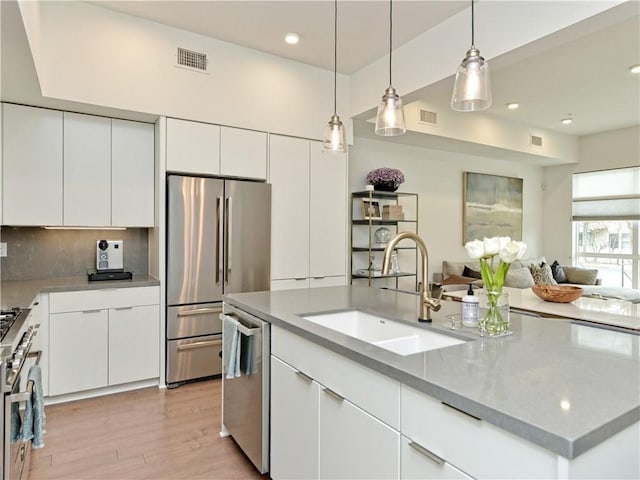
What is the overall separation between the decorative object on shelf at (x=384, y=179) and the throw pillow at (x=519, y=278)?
2.17m

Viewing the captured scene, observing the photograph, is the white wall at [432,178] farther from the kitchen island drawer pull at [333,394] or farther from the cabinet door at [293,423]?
the kitchen island drawer pull at [333,394]

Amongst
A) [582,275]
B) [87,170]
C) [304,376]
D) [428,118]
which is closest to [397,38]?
[428,118]

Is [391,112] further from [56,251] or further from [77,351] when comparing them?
[56,251]

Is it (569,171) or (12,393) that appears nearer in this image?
(12,393)

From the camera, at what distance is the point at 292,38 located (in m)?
3.51

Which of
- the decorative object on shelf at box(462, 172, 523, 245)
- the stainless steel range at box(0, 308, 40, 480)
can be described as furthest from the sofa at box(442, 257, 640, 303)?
the stainless steel range at box(0, 308, 40, 480)

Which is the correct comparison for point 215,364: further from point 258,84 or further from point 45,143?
point 258,84

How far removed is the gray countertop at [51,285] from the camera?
2621mm

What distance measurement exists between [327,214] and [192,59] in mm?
1910

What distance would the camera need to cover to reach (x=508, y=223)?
673cm

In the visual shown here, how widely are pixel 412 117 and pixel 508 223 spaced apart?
3.19 metres

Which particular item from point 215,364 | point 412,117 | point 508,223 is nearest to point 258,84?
point 412,117

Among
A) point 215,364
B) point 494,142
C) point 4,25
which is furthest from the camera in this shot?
point 494,142

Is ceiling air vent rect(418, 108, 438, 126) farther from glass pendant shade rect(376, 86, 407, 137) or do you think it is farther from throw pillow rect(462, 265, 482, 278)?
glass pendant shade rect(376, 86, 407, 137)
